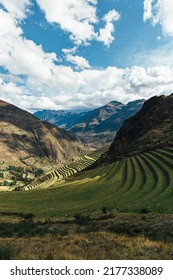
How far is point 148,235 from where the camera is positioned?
658 inches

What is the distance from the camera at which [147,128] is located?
11638cm

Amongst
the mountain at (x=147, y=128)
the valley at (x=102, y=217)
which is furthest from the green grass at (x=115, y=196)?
the mountain at (x=147, y=128)

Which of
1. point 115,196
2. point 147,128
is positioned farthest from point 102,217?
point 147,128

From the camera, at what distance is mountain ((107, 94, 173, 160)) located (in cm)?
9103

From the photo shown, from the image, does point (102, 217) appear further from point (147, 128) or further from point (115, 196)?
point (147, 128)

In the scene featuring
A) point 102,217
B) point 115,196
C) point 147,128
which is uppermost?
point 147,128

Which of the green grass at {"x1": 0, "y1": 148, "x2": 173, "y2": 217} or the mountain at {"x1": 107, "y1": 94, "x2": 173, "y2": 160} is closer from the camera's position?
the green grass at {"x1": 0, "y1": 148, "x2": 173, "y2": 217}

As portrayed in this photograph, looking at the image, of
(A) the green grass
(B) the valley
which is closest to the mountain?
(B) the valley

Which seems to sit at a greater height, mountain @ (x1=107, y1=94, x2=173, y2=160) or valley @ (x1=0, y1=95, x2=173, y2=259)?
mountain @ (x1=107, y1=94, x2=173, y2=160)

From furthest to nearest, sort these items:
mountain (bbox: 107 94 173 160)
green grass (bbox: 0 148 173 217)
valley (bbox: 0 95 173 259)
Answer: mountain (bbox: 107 94 173 160) < green grass (bbox: 0 148 173 217) < valley (bbox: 0 95 173 259)

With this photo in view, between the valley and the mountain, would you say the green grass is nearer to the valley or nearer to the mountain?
the valley

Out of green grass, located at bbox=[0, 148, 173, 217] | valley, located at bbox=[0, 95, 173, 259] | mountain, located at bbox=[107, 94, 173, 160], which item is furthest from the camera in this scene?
mountain, located at bbox=[107, 94, 173, 160]
